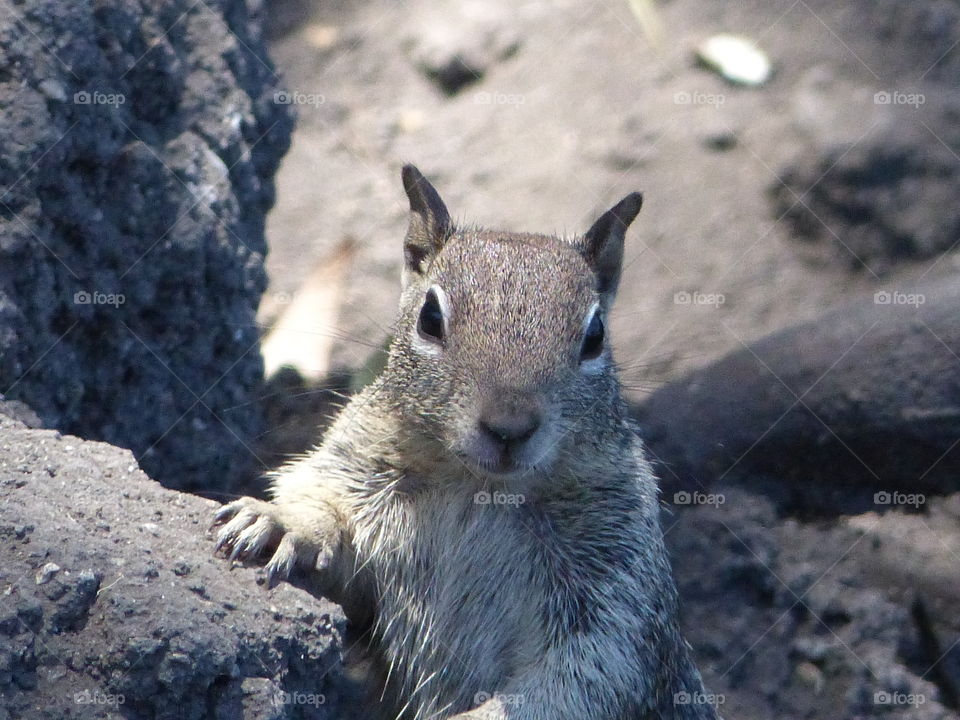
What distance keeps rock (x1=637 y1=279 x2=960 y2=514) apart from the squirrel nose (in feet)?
7.71

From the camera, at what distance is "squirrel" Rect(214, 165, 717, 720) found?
3.38 m

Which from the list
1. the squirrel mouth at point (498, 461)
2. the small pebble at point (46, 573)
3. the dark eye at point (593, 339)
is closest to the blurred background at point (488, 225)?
the small pebble at point (46, 573)

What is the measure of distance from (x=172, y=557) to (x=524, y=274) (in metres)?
1.41

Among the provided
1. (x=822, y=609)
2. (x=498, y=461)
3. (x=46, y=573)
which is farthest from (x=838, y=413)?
(x=46, y=573)

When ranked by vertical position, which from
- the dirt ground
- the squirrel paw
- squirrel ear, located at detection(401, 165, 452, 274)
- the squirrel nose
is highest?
the dirt ground

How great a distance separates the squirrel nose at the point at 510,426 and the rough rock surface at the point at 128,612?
736mm

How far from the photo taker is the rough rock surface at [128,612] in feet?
8.79

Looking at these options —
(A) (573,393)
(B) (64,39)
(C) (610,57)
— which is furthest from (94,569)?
(C) (610,57)

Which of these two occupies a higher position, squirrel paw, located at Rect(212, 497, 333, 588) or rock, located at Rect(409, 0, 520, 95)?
rock, located at Rect(409, 0, 520, 95)

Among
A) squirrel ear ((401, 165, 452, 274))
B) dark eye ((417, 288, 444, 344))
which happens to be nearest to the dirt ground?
squirrel ear ((401, 165, 452, 274))

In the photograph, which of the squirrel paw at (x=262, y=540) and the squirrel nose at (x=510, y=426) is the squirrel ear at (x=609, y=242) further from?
the squirrel paw at (x=262, y=540)

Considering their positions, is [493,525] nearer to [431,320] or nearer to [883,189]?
[431,320]

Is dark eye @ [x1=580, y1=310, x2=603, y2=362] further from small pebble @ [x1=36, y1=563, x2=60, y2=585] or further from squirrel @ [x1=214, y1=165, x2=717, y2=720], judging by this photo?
small pebble @ [x1=36, y1=563, x2=60, y2=585]

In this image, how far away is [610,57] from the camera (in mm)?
8008
